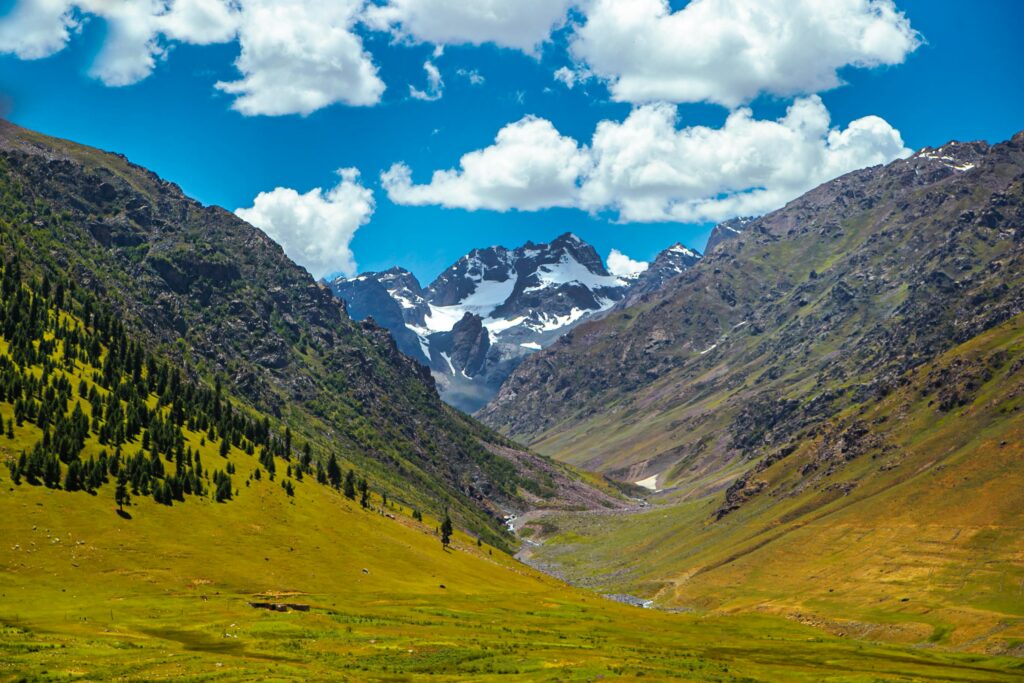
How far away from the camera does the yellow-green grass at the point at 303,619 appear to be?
82.6 m

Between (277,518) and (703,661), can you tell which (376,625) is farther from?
(277,518)

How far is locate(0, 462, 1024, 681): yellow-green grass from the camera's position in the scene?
82.6 m

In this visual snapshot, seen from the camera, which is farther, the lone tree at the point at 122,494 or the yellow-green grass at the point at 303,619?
the lone tree at the point at 122,494

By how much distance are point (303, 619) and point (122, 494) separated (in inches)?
2034

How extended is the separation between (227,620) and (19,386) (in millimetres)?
90404

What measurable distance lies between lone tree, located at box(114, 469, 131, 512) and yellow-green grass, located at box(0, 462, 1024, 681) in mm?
1652

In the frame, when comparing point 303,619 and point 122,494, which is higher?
point 122,494

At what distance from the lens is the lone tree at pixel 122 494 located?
143m

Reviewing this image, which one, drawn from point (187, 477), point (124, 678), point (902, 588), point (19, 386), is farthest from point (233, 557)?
point (902, 588)

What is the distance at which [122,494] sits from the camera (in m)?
144

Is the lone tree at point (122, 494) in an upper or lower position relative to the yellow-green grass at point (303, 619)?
upper

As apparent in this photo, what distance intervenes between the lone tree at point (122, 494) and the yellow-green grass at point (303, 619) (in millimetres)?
1652

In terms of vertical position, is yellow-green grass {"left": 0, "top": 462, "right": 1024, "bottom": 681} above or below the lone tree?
below

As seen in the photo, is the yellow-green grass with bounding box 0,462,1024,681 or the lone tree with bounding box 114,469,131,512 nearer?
the yellow-green grass with bounding box 0,462,1024,681
